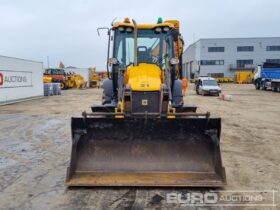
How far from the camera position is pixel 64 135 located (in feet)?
31.1

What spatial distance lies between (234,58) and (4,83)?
2162 inches

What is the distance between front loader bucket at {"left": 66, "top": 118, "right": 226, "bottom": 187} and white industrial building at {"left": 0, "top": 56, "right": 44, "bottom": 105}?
15.6m

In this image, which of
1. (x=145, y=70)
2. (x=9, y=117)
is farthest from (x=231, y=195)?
(x=9, y=117)

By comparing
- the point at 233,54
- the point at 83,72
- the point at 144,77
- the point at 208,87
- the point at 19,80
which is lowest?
the point at 208,87

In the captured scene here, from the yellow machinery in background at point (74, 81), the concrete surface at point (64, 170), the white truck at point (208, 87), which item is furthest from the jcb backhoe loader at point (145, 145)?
the yellow machinery in background at point (74, 81)

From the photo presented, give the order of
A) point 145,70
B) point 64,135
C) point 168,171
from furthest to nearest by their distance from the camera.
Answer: point 64,135 < point 145,70 < point 168,171

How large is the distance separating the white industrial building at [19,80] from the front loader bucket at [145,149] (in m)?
15.6

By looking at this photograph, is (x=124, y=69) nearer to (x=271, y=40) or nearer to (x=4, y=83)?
(x=4, y=83)

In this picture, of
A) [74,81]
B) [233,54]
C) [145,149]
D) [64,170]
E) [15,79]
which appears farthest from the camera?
[233,54]

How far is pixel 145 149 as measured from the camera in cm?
549

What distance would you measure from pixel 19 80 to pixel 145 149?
18.4 meters

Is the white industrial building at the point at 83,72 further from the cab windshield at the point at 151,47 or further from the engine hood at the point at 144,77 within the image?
the engine hood at the point at 144,77

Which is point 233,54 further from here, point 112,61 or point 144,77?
point 144,77

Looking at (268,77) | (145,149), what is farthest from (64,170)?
(268,77)
